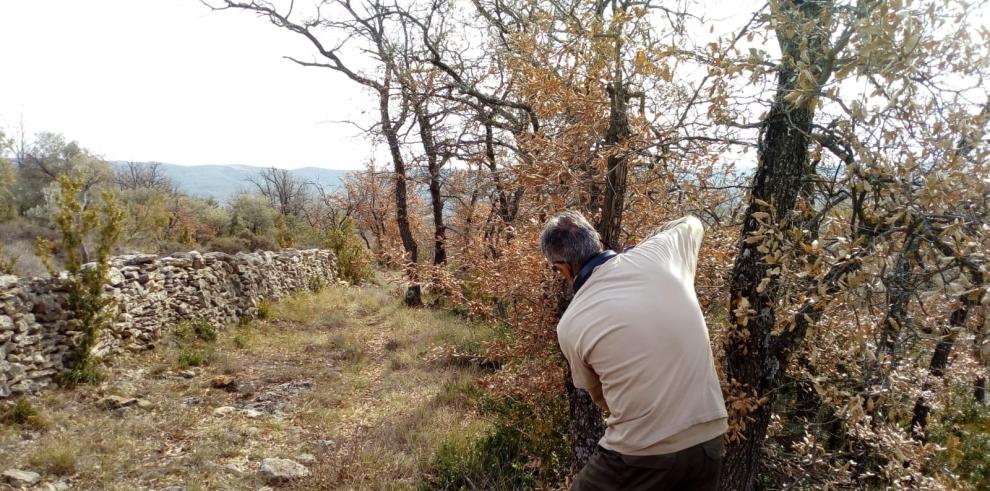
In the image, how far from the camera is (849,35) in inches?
73.8

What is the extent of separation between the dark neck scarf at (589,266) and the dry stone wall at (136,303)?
6.91 metres

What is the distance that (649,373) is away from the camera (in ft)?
6.64

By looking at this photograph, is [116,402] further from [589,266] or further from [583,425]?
[589,266]

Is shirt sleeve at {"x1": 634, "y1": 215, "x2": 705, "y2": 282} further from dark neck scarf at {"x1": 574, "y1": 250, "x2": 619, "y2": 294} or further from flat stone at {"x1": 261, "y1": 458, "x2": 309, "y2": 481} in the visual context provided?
flat stone at {"x1": 261, "y1": 458, "x2": 309, "y2": 481}

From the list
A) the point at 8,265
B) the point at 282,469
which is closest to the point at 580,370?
the point at 282,469

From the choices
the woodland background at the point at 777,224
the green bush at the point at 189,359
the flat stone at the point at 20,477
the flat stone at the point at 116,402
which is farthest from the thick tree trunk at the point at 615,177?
the green bush at the point at 189,359

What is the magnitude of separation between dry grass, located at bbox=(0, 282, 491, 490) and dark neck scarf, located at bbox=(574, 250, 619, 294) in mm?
3067

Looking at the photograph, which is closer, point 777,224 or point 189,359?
point 777,224

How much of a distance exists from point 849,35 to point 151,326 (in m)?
9.75

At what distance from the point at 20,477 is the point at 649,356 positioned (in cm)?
540

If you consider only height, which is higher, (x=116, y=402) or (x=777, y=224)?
(x=777, y=224)

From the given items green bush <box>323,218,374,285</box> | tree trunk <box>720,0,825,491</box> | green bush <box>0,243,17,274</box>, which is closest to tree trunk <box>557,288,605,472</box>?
tree trunk <box>720,0,825,491</box>

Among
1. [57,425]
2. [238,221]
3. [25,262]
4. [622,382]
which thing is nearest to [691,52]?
[622,382]

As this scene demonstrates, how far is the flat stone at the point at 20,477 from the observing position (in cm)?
439
